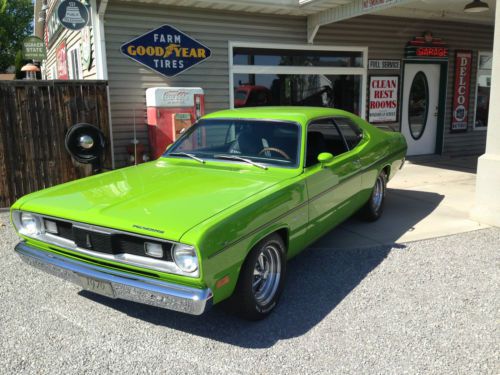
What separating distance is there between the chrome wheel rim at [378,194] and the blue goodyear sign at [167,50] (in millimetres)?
4051

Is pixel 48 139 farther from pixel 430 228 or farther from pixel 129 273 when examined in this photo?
pixel 430 228

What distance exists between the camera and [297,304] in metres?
3.72

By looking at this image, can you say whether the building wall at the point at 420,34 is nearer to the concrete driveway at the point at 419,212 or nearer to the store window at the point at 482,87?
the store window at the point at 482,87

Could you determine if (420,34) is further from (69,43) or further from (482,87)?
(69,43)

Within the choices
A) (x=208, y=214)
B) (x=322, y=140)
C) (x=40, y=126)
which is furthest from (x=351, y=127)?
(x=40, y=126)

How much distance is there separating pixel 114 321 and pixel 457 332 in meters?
2.51

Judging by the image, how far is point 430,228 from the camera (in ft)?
18.4

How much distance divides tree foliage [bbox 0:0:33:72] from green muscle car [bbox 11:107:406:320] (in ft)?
123

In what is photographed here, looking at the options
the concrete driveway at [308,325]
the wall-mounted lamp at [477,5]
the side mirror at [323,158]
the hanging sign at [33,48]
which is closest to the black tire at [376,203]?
the concrete driveway at [308,325]

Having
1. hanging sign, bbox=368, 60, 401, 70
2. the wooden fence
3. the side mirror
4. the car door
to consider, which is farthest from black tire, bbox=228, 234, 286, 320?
hanging sign, bbox=368, 60, 401, 70

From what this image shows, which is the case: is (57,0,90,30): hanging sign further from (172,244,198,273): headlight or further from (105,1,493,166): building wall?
(172,244,198,273): headlight

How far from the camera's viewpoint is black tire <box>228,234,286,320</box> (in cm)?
319

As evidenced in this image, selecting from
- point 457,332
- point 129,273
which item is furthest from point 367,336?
point 129,273

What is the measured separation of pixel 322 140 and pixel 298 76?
515cm
